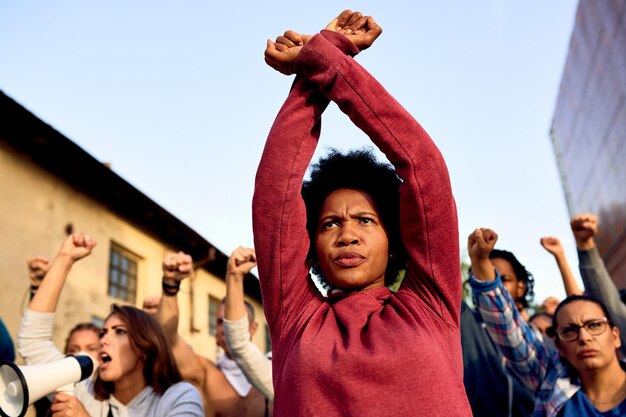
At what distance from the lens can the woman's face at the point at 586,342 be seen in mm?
3250

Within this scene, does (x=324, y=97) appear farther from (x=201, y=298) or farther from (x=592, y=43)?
(x=201, y=298)

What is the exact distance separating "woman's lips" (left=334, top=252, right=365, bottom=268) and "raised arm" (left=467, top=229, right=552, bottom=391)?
152 centimetres

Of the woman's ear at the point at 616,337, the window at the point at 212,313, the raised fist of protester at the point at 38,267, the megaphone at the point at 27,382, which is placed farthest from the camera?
the window at the point at 212,313

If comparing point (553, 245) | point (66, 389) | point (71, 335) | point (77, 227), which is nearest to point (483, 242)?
point (553, 245)

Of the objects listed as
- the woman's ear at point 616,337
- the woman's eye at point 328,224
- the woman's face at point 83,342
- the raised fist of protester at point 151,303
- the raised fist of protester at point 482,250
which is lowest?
the woman's ear at point 616,337

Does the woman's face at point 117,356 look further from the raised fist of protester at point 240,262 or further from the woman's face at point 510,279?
the woman's face at point 510,279

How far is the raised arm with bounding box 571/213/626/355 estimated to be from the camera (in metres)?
3.71

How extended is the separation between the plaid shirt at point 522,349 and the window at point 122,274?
9328mm

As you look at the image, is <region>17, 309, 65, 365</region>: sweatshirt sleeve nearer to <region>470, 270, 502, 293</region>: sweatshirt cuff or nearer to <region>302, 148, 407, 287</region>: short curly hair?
<region>302, 148, 407, 287</region>: short curly hair

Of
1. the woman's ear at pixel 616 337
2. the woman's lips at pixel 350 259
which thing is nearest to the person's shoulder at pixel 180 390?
the woman's lips at pixel 350 259

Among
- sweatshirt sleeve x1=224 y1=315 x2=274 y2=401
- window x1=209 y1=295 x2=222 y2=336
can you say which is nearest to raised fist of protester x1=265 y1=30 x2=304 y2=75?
sweatshirt sleeve x1=224 y1=315 x2=274 y2=401

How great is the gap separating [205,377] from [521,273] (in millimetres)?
2217

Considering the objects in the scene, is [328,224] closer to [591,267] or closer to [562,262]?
[591,267]

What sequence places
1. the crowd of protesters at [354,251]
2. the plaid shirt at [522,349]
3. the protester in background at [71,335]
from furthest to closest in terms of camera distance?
the protester in background at [71,335] → the plaid shirt at [522,349] → the crowd of protesters at [354,251]
